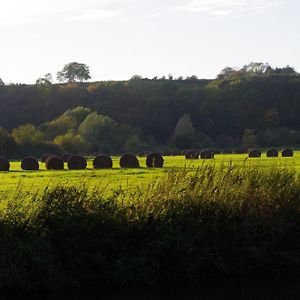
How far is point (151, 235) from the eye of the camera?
723 inches

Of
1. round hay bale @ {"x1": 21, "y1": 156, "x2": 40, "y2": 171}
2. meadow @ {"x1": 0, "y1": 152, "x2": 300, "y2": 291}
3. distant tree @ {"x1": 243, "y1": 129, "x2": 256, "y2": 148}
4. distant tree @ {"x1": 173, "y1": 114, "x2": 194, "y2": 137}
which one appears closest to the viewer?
meadow @ {"x1": 0, "y1": 152, "x2": 300, "y2": 291}

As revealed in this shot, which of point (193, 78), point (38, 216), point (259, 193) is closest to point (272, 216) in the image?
point (259, 193)

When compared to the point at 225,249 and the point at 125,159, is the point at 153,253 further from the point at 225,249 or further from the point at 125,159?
the point at 125,159

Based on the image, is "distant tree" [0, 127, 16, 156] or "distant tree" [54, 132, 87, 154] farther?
"distant tree" [54, 132, 87, 154]

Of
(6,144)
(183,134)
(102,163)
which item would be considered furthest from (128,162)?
(183,134)

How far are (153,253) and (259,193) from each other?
15.3 feet

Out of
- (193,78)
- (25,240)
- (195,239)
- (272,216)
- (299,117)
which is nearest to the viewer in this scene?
(25,240)

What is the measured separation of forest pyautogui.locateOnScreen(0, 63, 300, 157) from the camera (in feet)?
397

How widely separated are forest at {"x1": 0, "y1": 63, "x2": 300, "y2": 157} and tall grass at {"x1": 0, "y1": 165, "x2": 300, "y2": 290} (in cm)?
8886

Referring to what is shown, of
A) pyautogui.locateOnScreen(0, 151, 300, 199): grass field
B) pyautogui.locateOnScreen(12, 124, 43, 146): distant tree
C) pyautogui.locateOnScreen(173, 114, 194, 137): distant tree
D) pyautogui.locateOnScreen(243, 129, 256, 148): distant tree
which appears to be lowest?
pyautogui.locateOnScreen(243, 129, 256, 148): distant tree

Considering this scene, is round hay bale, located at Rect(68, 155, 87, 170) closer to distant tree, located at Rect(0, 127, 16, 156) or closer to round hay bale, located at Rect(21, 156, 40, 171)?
round hay bale, located at Rect(21, 156, 40, 171)

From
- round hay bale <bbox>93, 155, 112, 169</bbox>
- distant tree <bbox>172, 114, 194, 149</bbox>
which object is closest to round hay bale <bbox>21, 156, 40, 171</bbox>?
round hay bale <bbox>93, 155, 112, 169</bbox>

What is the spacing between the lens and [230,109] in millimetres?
147125

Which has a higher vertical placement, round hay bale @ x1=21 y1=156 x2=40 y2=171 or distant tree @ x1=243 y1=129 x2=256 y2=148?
round hay bale @ x1=21 y1=156 x2=40 y2=171
